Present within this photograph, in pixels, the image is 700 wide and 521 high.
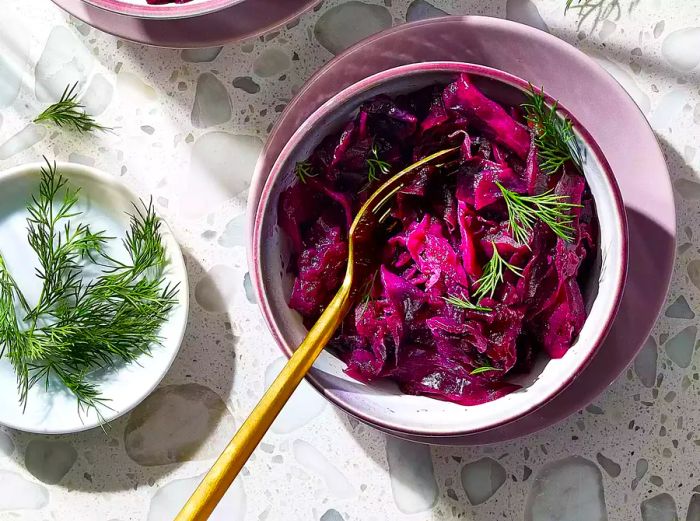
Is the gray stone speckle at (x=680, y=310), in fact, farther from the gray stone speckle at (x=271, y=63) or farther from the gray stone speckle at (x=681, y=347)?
the gray stone speckle at (x=271, y=63)

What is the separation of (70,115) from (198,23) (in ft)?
1.02

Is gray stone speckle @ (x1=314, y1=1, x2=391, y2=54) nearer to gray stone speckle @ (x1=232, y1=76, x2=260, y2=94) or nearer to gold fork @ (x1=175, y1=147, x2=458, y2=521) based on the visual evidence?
gray stone speckle @ (x1=232, y1=76, x2=260, y2=94)

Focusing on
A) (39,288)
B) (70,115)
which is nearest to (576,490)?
(39,288)

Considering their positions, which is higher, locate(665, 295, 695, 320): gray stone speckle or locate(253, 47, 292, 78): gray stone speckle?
locate(253, 47, 292, 78): gray stone speckle

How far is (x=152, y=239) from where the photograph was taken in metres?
1.38

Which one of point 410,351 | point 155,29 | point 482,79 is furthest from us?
point 155,29

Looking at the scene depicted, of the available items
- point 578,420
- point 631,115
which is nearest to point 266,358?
point 578,420

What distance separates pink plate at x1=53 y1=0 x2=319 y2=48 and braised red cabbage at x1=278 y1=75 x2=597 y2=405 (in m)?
0.24

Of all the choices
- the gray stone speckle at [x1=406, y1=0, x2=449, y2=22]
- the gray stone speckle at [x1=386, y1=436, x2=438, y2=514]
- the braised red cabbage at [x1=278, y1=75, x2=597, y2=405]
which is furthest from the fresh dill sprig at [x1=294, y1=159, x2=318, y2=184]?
the gray stone speckle at [x1=386, y1=436, x2=438, y2=514]

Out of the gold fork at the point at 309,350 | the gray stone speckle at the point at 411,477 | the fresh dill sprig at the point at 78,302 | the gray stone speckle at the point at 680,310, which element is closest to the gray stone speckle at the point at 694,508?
the gray stone speckle at the point at 680,310

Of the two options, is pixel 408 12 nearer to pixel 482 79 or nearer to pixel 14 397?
pixel 482 79

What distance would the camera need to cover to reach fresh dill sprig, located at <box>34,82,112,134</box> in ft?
4.70

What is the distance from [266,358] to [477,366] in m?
0.41

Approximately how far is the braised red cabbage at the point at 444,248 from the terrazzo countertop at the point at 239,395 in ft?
0.87
